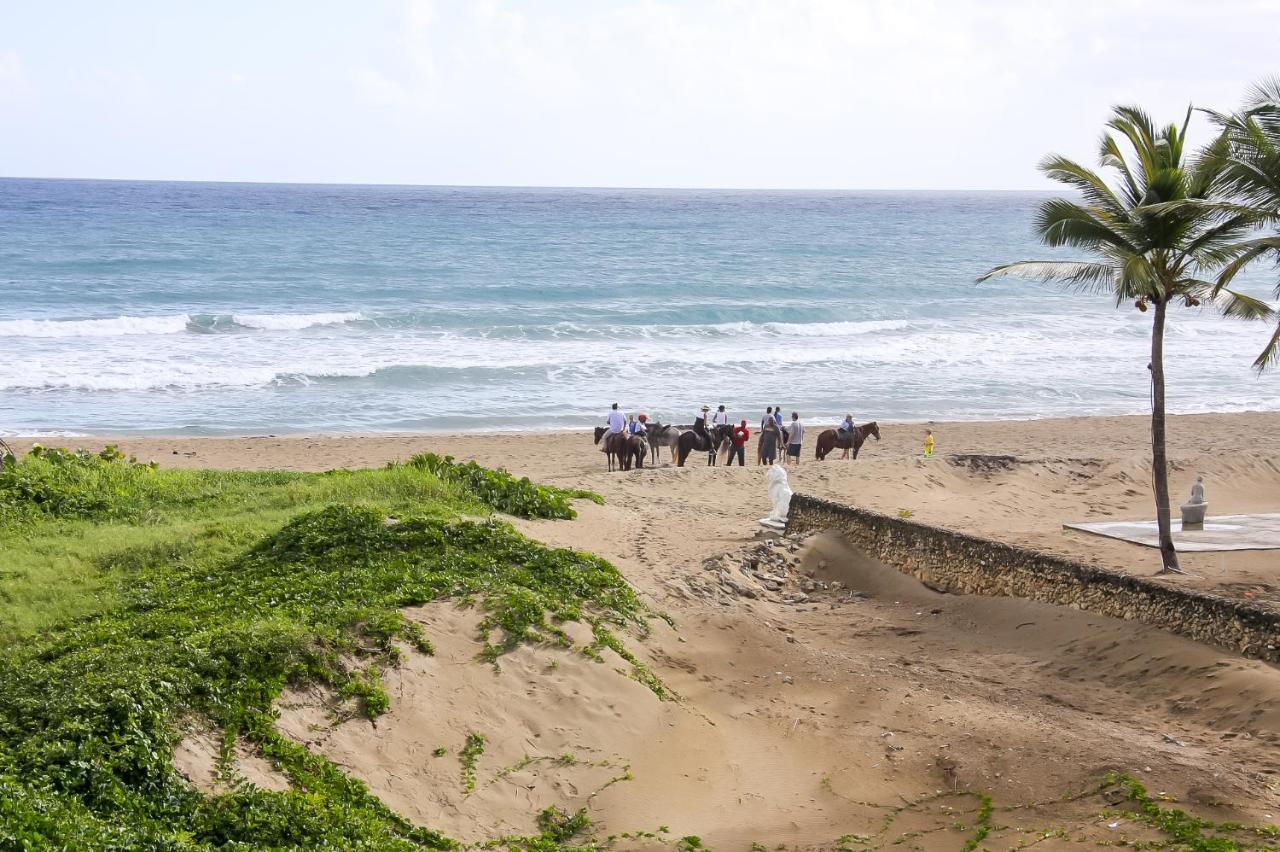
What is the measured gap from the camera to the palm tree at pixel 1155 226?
527 inches

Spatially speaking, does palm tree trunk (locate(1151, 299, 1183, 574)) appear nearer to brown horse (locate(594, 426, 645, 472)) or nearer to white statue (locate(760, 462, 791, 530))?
white statue (locate(760, 462, 791, 530))

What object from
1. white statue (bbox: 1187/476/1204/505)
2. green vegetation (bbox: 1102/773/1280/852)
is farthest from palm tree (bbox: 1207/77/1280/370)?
green vegetation (bbox: 1102/773/1280/852)

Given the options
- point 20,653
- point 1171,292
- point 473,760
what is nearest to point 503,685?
point 473,760

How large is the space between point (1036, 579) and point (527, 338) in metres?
31.9

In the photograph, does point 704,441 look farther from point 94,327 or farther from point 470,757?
point 94,327

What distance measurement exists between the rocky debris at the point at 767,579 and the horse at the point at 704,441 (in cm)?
1080

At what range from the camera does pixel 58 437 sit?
90.2 ft

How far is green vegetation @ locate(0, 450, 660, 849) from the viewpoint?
6.89 meters

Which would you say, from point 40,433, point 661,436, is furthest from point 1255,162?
point 40,433

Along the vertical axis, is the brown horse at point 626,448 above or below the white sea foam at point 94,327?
below

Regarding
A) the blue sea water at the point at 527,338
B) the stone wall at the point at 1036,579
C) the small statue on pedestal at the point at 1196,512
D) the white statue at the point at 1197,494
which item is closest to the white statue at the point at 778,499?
the stone wall at the point at 1036,579

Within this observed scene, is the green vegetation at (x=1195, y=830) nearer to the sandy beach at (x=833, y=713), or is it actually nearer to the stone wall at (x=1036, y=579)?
the sandy beach at (x=833, y=713)

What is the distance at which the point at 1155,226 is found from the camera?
44.2ft

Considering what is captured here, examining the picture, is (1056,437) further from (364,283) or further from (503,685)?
(364,283)
